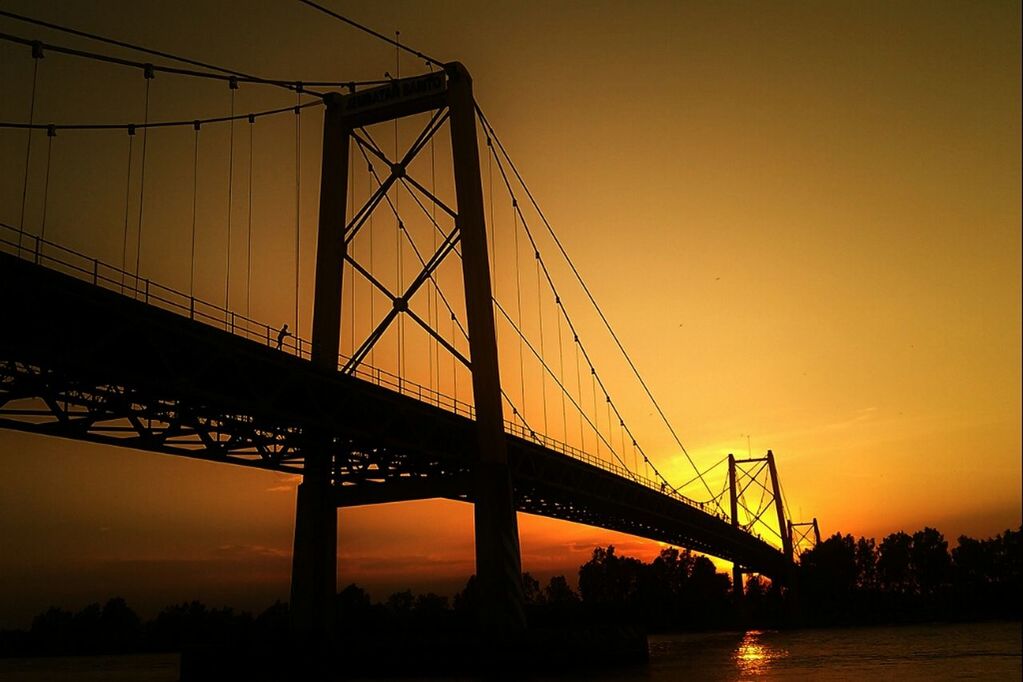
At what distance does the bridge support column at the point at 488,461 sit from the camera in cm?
3316

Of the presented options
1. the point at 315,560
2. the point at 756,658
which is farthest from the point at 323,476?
the point at 756,658

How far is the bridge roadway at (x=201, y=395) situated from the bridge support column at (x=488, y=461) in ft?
3.37

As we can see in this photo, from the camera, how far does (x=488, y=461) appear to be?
34062 millimetres

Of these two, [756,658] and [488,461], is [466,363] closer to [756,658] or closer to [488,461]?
[488,461]

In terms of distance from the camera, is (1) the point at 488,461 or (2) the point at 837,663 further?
(2) the point at 837,663

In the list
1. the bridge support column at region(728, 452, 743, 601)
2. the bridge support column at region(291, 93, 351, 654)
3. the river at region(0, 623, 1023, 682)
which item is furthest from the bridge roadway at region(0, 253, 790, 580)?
the bridge support column at region(728, 452, 743, 601)

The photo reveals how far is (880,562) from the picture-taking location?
126 meters

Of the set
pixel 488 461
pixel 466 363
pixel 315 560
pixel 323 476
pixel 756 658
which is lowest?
pixel 756 658

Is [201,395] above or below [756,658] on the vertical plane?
above

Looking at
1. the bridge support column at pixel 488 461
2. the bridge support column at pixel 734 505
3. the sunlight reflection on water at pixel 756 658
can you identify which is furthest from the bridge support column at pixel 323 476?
the bridge support column at pixel 734 505

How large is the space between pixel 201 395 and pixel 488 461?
1218 centimetres

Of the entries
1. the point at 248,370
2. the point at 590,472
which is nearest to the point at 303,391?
the point at 248,370

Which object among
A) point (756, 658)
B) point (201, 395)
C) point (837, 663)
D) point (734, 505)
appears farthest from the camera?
point (734, 505)

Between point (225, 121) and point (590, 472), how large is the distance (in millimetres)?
23401
